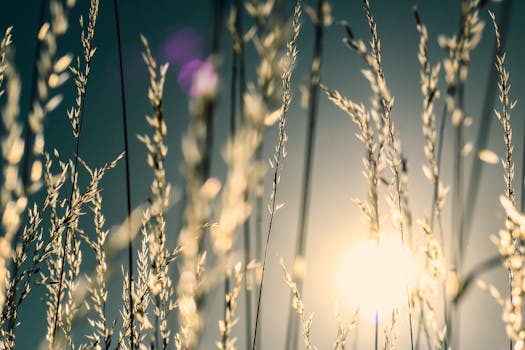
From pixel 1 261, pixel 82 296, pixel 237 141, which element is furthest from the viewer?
pixel 82 296

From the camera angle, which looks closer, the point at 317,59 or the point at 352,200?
the point at 317,59

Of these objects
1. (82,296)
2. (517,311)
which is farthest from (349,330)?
(82,296)

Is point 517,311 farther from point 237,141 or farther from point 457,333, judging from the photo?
point 237,141

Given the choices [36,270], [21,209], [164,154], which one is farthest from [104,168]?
Answer: [164,154]

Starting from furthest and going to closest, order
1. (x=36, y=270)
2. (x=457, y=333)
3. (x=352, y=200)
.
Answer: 1. (x=352, y=200)
2. (x=36, y=270)
3. (x=457, y=333)

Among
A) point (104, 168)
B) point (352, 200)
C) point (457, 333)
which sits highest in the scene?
point (104, 168)

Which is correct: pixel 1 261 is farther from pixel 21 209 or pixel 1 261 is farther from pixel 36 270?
pixel 36 270

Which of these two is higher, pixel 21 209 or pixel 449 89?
pixel 449 89

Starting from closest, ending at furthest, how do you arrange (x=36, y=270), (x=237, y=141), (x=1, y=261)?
(x=237, y=141)
(x=1, y=261)
(x=36, y=270)

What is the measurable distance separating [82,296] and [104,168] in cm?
43

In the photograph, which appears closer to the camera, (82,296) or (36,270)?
(36,270)

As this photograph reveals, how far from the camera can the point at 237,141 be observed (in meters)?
0.74

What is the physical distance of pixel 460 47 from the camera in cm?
98

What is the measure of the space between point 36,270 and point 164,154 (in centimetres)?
67
